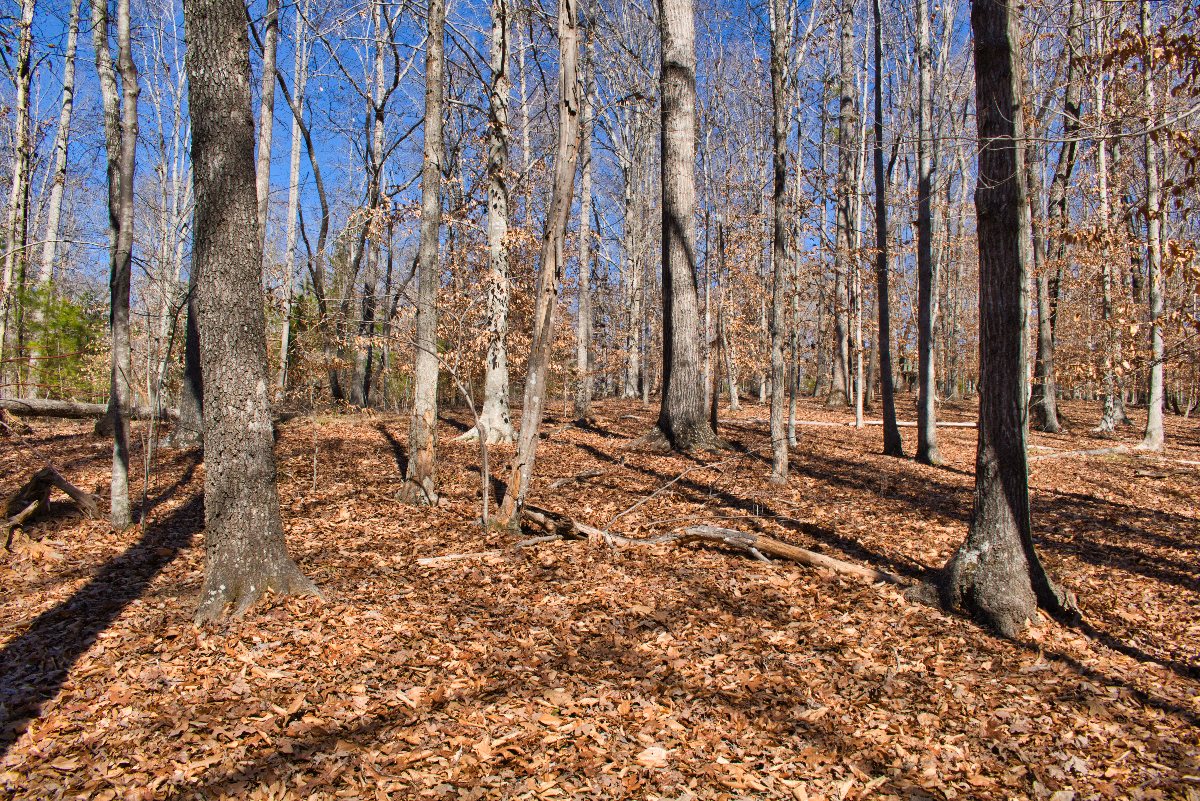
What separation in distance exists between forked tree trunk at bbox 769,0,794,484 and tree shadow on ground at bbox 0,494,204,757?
22.1 ft

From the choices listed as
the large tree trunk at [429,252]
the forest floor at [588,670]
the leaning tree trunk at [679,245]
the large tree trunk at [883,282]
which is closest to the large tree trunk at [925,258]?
the large tree trunk at [883,282]

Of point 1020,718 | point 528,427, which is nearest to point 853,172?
point 528,427

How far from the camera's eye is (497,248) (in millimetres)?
10836

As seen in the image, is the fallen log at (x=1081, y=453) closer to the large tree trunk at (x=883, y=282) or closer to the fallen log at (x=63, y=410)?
the large tree trunk at (x=883, y=282)

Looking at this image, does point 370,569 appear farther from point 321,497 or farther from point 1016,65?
point 1016,65

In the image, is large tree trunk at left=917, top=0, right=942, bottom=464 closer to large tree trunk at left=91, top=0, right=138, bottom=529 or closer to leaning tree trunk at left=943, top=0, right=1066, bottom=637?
leaning tree trunk at left=943, top=0, right=1066, bottom=637

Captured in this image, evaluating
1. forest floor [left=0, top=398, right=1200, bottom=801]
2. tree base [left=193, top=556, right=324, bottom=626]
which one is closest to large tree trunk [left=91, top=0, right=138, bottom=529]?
forest floor [left=0, top=398, right=1200, bottom=801]

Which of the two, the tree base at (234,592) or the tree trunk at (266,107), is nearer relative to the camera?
the tree base at (234,592)

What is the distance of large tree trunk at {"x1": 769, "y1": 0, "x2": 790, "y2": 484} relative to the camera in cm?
803

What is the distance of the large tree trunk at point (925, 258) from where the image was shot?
1014 cm

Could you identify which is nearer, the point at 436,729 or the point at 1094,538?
the point at 436,729

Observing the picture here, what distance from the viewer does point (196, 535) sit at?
20.2 feet

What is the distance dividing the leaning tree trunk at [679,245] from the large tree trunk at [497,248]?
2727mm

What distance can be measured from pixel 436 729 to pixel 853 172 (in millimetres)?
19407
